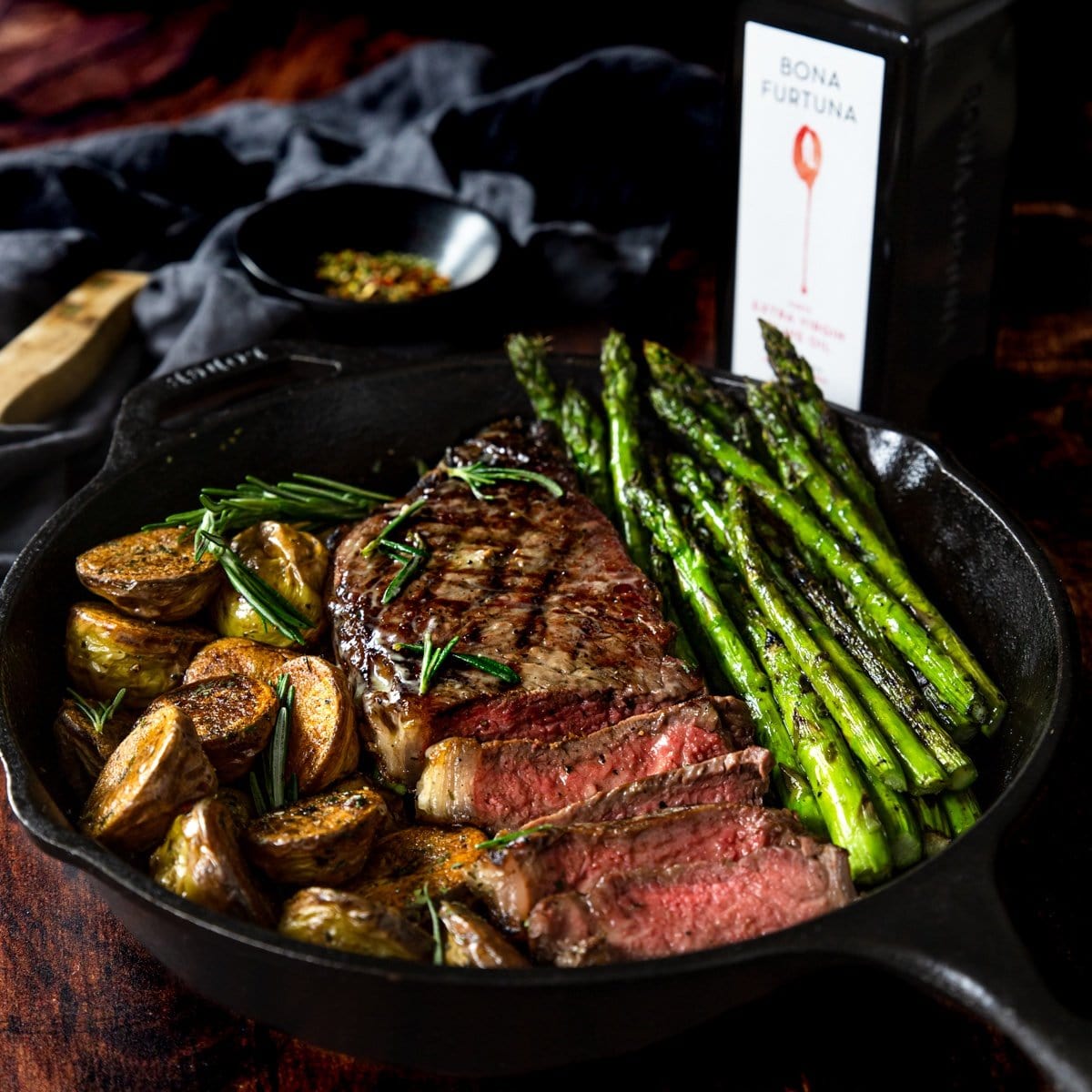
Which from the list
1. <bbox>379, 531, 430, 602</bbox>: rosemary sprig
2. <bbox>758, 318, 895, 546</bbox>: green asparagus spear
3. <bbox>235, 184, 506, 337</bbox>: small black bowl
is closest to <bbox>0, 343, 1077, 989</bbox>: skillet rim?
<bbox>758, 318, 895, 546</bbox>: green asparagus spear

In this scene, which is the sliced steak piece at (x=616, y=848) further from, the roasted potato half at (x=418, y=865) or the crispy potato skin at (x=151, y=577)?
the crispy potato skin at (x=151, y=577)

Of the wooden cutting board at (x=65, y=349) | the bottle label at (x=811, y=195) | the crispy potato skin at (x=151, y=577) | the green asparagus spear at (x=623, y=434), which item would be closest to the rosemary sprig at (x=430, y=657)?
the crispy potato skin at (x=151, y=577)

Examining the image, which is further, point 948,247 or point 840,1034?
point 948,247

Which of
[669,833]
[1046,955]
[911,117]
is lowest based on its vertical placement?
[1046,955]

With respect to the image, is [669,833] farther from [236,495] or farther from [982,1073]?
[236,495]

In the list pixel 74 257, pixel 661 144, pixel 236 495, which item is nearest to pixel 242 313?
pixel 74 257

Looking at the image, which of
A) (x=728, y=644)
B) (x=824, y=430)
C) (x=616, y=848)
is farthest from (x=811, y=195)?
(x=616, y=848)

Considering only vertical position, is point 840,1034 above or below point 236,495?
below

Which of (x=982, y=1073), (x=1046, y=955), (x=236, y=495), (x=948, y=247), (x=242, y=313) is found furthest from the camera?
(x=242, y=313)
